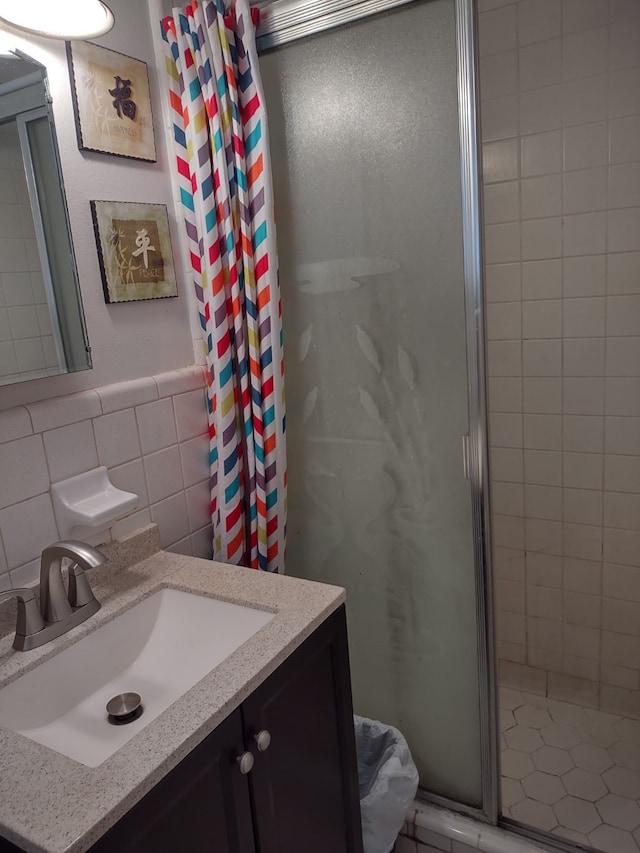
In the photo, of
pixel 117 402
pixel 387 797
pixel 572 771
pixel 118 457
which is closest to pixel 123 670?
pixel 118 457

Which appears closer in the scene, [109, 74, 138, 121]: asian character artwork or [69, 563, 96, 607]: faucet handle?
[69, 563, 96, 607]: faucet handle

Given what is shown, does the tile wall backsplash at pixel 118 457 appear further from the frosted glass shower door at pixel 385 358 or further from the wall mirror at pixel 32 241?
the frosted glass shower door at pixel 385 358

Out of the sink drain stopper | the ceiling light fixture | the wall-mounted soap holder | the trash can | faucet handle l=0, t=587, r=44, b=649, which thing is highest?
the ceiling light fixture

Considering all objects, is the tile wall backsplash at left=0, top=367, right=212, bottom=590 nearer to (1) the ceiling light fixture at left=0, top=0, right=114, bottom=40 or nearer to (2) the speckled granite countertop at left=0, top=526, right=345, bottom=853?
(2) the speckled granite countertop at left=0, top=526, right=345, bottom=853

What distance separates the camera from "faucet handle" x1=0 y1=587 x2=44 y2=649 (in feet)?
3.50

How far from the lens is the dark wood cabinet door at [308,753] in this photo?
3.35ft

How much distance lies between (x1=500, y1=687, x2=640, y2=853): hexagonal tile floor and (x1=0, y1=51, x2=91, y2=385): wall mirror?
1.69m

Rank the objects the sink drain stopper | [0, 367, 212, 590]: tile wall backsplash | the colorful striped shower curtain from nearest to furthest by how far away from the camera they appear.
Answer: the sink drain stopper → [0, 367, 212, 590]: tile wall backsplash → the colorful striped shower curtain

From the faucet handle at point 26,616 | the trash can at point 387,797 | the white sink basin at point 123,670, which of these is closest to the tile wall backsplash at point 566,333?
the trash can at point 387,797

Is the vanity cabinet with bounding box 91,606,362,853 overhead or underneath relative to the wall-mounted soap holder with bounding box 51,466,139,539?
underneath

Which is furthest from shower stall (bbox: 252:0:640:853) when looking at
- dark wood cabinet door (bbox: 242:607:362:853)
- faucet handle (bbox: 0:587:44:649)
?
faucet handle (bbox: 0:587:44:649)

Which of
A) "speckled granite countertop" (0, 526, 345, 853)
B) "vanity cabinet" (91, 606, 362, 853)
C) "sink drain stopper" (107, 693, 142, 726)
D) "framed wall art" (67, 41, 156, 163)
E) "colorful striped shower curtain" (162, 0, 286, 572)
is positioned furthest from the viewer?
"colorful striped shower curtain" (162, 0, 286, 572)

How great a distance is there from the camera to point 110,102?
1320 mm

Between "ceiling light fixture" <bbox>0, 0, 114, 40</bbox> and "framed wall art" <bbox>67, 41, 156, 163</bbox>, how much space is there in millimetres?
116
